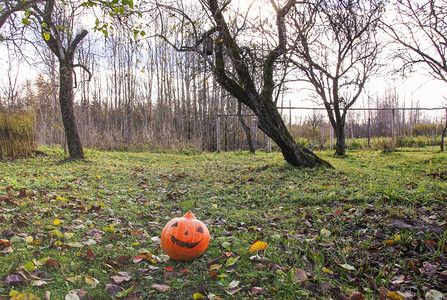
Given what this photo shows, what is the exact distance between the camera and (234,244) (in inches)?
114

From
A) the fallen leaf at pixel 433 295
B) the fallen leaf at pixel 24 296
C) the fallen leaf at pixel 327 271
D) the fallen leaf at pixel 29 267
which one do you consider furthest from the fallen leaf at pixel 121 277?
the fallen leaf at pixel 433 295

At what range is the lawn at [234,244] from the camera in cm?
211

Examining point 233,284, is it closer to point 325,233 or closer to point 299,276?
point 299,276

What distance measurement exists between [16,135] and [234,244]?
10420 millimetres

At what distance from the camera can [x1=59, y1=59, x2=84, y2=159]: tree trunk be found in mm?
9289

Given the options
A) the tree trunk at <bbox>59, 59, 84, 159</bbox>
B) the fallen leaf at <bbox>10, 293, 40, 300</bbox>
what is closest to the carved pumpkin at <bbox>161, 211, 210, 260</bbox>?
the fallen leaf at <bbox>10, 293, 40, 300</bbox>

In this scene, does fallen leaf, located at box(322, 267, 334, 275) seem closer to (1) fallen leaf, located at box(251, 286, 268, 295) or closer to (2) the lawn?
(2) the lawn

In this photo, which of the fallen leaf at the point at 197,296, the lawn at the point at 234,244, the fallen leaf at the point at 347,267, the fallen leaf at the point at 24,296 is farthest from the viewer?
the fallen leaf at the point at 347,267

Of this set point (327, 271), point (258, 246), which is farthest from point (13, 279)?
point (327, 271)

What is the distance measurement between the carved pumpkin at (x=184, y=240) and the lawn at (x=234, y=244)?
92mm

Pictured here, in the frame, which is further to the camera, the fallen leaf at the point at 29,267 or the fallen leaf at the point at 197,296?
the fallen leaf at the point at 29,267

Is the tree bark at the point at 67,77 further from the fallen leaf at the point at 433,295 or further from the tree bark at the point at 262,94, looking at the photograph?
the fallen leaf at the point at 433,295

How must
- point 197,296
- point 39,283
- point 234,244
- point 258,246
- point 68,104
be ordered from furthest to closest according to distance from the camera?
point 68,104 < point 234,244 < point 258,246 < point 39,283 < point 197,296

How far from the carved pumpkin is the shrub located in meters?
9.86
